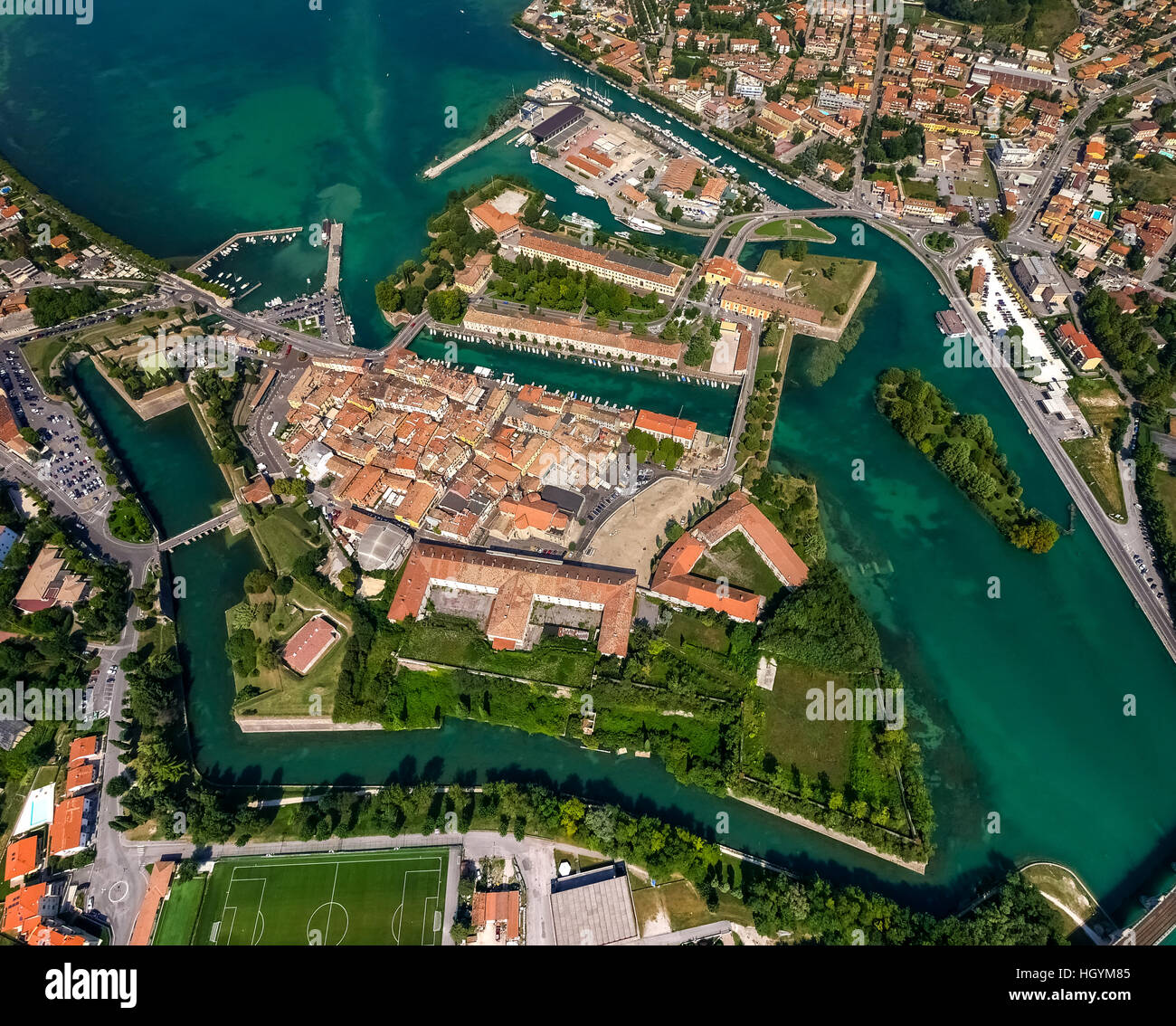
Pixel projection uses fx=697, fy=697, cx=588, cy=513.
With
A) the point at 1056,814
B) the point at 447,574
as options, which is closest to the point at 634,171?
the point at 447,574

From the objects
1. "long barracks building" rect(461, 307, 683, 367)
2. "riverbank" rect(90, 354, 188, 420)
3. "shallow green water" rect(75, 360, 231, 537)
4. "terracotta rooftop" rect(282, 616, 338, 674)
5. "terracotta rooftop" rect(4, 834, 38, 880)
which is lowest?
"terracotta rooftop" rect(4, 834, 38, 880)

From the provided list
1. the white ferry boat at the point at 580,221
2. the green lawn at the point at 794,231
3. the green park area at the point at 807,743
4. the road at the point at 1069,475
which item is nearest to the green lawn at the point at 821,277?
the green lawn at the point at 794,231

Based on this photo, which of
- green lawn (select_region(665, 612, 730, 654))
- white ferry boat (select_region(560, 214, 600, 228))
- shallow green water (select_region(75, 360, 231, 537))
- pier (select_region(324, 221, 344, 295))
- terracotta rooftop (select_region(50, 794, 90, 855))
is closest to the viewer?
terracotta rooftop (select_region(50, 794, 90, 855))

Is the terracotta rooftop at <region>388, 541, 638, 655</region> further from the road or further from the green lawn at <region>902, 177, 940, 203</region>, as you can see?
the green lawn at <region>902, 177, 940, 203</region>

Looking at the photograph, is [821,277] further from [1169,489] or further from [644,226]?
[1169,489]

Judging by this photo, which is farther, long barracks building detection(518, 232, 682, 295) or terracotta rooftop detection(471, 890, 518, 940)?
long barracks building detection(518, 232, 682, 295)

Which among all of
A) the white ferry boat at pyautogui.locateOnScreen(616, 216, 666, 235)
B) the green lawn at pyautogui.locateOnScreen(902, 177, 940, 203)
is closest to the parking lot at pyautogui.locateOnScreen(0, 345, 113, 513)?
the white ferry boat at pyautogui.locateOnScreen(616, 216, 666, 235)

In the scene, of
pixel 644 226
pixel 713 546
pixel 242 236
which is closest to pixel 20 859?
pixel 713 546

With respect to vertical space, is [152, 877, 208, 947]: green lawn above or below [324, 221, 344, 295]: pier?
below
